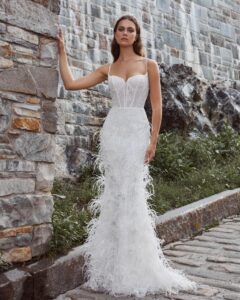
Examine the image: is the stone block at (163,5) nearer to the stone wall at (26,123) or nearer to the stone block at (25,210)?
the stone wall at (26,123)

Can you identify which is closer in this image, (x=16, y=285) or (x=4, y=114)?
(x=16, y=285)

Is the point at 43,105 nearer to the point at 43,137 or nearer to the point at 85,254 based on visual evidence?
the point at 43,137

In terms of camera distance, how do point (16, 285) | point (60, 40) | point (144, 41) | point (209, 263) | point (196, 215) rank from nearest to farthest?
1. point (16, 285)
2. point (60, 40)
3. point (209, 263)
4. point (196, 215)
5. point (144, 41)

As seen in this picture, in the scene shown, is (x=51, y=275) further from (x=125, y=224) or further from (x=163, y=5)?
(x=163, y=5)

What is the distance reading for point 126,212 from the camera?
345cm

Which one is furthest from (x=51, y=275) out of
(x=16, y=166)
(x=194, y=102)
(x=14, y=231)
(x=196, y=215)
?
(x=194, y=102)

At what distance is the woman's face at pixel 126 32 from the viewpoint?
3.46m

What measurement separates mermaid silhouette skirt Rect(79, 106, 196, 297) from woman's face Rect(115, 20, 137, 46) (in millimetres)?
478

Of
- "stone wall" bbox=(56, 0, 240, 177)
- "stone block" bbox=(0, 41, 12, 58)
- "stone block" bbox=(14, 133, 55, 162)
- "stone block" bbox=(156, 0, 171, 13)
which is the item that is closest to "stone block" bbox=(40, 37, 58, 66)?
"stone block" bbox=(0, 41, 12, 58)

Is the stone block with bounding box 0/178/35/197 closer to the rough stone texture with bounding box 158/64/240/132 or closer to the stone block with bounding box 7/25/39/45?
the stone block with bounding box 7/25/39/45

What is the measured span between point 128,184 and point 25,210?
737 millimetres

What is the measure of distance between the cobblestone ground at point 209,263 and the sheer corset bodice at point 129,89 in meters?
1.35

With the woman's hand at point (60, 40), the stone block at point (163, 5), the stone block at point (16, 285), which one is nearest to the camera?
the stone block at point (16, 285)

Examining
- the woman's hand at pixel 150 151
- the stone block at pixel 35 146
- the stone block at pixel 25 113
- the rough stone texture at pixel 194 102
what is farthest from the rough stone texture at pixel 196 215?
the rough stone texture at pixel 194 102
